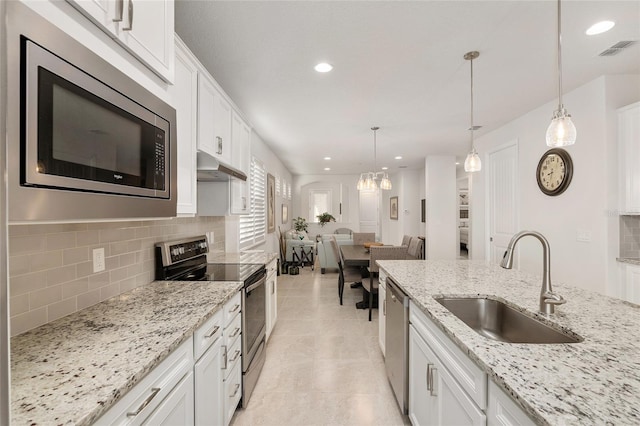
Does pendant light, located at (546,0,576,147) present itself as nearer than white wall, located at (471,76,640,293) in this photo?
Yes

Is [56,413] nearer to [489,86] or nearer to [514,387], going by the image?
[514,387]

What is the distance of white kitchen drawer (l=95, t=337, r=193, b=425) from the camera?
2.55 feet

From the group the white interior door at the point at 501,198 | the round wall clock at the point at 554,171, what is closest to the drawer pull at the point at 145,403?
the round wall clock at the point at 554,171

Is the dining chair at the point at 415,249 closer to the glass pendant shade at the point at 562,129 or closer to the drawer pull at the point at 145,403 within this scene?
the glass pendant shade at the point at 562,129

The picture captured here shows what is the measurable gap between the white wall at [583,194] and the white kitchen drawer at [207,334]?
3.44m

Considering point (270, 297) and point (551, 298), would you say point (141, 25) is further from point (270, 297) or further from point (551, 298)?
point (270, 297)

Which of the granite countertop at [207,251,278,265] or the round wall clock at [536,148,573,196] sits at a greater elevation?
the round wall clock at [536,148,573,196]

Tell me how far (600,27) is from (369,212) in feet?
24.9

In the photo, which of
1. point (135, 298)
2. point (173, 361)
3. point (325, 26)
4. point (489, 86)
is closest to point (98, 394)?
point (173, 361)

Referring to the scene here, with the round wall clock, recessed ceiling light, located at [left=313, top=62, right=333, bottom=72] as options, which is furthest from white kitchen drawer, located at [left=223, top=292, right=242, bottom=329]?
the round wall clock

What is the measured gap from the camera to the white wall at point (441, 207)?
631cm

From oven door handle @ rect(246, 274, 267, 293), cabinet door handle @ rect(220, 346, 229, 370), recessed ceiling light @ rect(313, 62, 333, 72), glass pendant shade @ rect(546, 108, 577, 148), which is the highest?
recessed ceiling light @ rect(313, 62, 333, 72)

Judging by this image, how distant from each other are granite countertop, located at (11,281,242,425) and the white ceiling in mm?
1739

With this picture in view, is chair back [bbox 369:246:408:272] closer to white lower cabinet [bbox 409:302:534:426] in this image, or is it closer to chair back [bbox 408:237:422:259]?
chair back [bbox 408:237:422:259]
